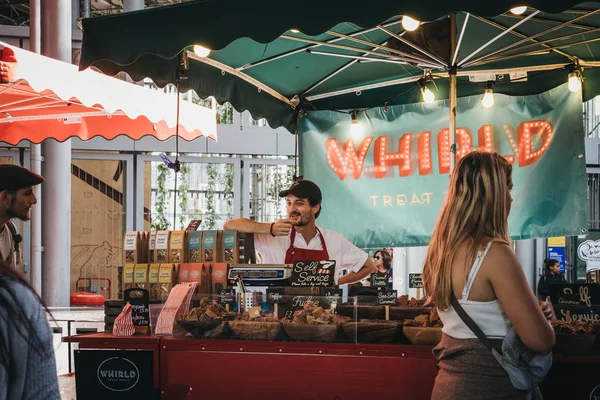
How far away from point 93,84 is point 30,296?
485 centimetres

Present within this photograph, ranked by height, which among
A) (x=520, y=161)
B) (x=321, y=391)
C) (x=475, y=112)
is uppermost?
(x=475, y=112)

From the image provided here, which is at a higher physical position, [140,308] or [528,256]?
[140,308]

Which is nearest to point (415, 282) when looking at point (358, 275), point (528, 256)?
point (358, 275)

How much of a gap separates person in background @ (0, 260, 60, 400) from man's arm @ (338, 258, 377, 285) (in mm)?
4471

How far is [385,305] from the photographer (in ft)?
13.1

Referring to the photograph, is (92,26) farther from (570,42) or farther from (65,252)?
(65,252)

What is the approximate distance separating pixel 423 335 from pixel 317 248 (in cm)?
217

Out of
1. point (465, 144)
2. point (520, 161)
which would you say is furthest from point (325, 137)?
point (520, 161)

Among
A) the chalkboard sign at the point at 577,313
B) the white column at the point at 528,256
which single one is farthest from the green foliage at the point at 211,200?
the chalkboard sign at the point at 577,313

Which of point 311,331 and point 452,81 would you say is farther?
point 452,81

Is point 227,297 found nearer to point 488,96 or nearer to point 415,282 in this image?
point 415,282

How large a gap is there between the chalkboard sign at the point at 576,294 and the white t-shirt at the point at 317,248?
2.19m

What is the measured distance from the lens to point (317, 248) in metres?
5.82

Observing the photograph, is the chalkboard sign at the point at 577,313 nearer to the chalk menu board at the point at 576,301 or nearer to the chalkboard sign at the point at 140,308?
the chalk menu board at the point at 576,301
